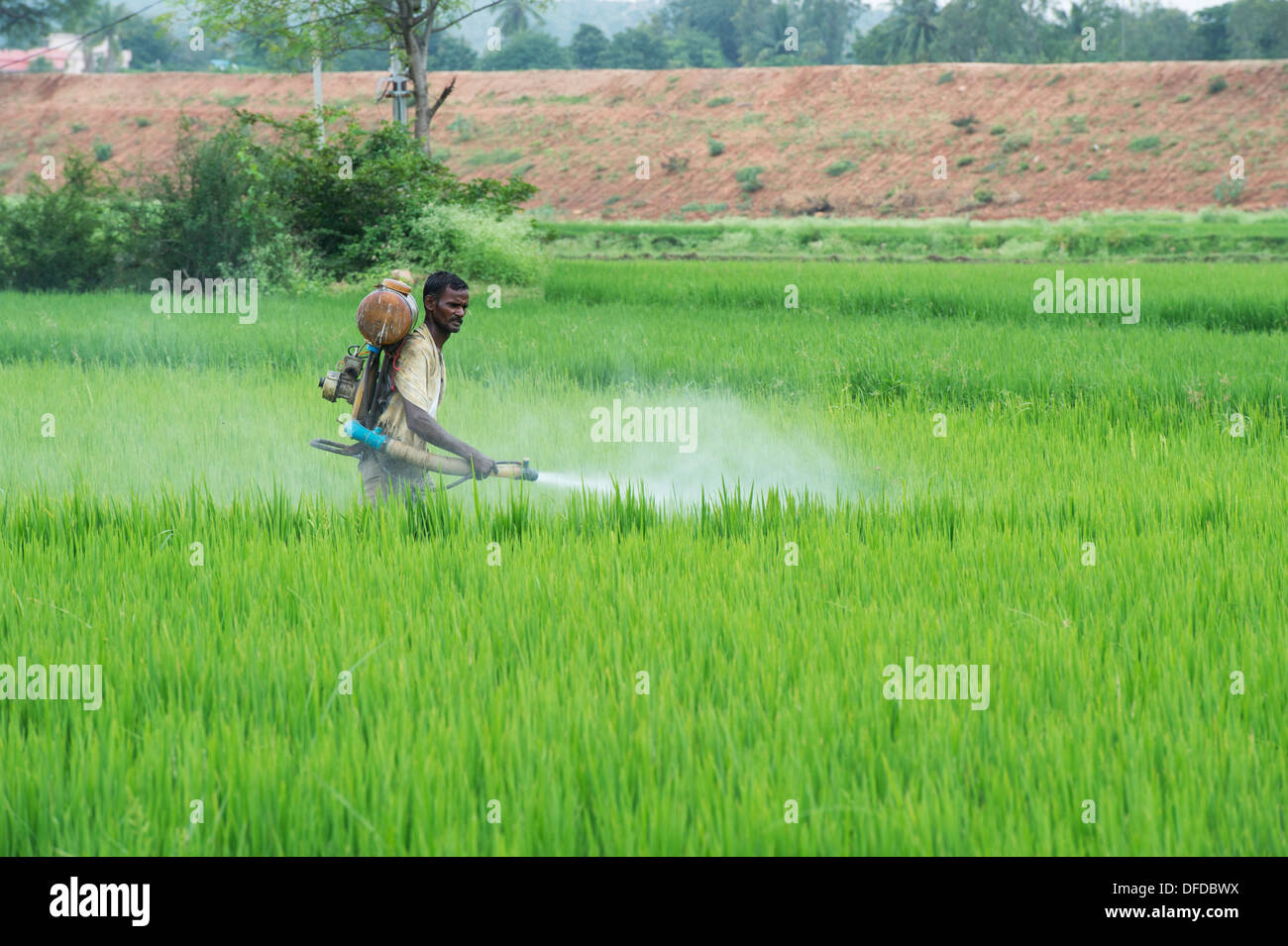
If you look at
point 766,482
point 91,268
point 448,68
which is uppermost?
point 448,68

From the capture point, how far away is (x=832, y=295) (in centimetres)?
1659

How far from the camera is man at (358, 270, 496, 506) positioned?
4.98 meters

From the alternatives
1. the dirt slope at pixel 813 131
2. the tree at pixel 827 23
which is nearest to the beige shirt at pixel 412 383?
the dirt slope at pixel 813 131

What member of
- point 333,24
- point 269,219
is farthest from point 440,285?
point 333,24

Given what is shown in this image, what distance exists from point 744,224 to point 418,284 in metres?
22.4

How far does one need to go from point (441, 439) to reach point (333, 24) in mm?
23256

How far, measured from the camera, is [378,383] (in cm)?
514

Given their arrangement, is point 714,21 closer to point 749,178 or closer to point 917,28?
point 917,28

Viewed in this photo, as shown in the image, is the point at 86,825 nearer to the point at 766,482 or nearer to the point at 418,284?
the point at 766,482

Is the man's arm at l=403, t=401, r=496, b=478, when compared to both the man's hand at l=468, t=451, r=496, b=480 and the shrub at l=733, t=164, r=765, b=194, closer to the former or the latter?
the man's hand at l=468, t=451, r=496, b=480

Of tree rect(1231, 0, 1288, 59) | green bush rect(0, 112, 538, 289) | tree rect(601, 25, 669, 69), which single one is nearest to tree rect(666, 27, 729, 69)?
tree rect(601, 25, 669, 69)

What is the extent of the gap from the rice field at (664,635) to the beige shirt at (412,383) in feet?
1.18

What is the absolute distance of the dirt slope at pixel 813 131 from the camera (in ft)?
156
